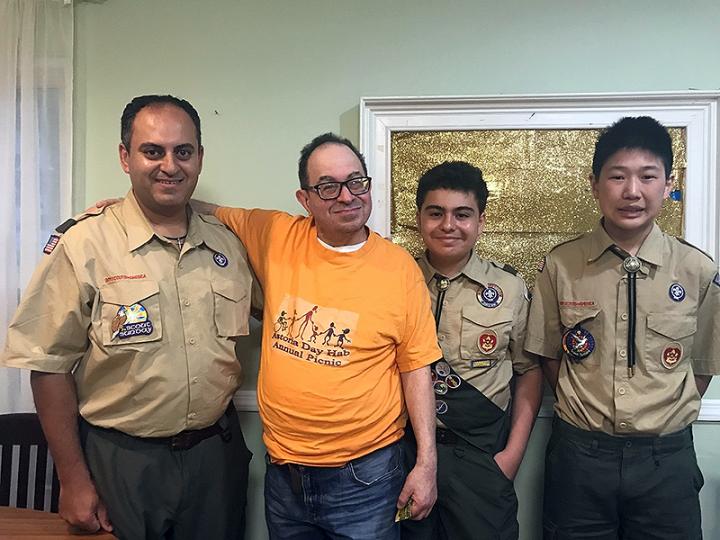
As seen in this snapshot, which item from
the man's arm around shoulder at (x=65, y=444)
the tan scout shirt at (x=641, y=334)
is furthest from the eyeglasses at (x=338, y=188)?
the man's arm around shoulder at (x=65, y=444)

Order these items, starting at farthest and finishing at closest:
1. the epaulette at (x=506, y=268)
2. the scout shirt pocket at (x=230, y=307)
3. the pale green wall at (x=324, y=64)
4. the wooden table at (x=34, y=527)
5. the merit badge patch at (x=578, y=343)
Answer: the pale green wall at (x=324, y=64) < the epaulette at (x=506, y=268) < the merit badge patch at (x=578, y=343) < the scout shirt pocket at (x=230, y=307) < the wooden table at (x=34, y=527)

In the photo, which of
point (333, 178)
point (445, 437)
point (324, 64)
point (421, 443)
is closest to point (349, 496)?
point (421, 443)

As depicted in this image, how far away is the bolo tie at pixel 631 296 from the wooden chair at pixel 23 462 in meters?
1.83

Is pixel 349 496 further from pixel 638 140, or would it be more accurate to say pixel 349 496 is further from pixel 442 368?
pixel 638 140

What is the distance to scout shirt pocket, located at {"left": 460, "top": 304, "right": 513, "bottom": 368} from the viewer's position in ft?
5.39

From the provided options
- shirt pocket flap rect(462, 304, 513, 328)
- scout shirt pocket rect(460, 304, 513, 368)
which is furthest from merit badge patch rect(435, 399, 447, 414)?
shirt pocket flap rect(462, 304, 513, 328)

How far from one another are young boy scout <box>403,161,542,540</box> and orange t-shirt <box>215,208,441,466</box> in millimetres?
189

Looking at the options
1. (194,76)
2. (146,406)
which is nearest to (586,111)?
(194,76)

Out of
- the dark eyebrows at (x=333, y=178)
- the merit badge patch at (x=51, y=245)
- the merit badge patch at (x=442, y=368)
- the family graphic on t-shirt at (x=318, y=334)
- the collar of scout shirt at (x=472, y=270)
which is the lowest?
the merit badge patch at (x=442, y=368)

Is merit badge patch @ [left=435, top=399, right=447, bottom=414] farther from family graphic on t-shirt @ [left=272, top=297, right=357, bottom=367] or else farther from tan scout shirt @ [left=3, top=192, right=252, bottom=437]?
tan scout shirt @ [left=3, top=192, right=252, bottom=437]

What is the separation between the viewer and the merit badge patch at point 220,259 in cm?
158

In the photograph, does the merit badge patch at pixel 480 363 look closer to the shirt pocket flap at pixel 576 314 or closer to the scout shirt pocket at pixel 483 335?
the scout shirt pocket at pixel 483 335

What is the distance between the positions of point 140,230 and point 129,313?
23cm

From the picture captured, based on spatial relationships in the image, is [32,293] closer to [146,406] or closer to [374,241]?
[146,406]
